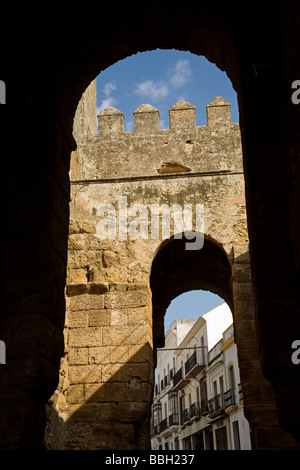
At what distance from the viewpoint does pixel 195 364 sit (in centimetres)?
2680

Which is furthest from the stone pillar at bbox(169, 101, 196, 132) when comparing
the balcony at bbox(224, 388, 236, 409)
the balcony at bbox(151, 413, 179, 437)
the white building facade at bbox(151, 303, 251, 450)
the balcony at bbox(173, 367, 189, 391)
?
the balcony at bbox(151, 413, 179, 437)

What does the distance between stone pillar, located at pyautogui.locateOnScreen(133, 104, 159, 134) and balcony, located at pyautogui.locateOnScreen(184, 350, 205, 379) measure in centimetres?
1595

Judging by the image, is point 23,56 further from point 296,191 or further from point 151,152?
point 151,152

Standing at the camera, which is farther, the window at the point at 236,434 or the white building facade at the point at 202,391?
the white building facade at the point at 202,391

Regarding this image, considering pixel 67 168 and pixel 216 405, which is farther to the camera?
pixel 216 405

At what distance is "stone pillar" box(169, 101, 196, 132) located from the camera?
12.4 metres

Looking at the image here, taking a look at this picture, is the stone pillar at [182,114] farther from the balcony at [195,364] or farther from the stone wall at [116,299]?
the balcony at [195,364]

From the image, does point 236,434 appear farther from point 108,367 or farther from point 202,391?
point 108,367

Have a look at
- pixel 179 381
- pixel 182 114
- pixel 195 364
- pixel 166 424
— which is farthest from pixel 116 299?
pixel 166 424

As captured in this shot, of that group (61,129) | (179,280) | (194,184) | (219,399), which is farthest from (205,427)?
(61,129)

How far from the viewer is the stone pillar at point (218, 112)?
12.4 meters

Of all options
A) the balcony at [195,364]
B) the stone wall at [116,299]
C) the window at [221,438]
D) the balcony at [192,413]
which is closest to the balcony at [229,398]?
the window at [221,438]

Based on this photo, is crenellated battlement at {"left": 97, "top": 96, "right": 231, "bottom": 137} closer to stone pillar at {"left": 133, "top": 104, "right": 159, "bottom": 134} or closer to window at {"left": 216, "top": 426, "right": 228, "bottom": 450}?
stone pillar at {"left": 133, "top": 104, "right": 159, "bottom": 134}

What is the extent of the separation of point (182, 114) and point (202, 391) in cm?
1741
